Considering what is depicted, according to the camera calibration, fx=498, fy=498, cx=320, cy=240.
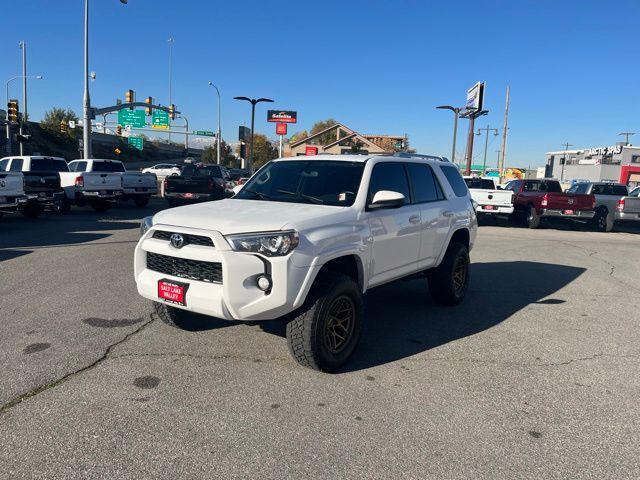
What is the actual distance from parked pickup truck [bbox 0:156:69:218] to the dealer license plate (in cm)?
1178

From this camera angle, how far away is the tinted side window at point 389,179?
496 cm

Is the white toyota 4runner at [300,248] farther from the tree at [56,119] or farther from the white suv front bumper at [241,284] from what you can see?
the tree at [56,119]

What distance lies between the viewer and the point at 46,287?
669 cm

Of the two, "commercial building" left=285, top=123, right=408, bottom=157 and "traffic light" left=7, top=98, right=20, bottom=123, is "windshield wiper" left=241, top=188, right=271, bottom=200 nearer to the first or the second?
"traffic light" left=7, top=98, right=20, bottom=123

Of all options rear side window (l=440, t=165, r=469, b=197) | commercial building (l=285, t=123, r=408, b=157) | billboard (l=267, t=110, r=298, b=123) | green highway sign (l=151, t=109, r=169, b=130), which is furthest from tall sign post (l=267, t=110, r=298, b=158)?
rear side window (l=440, t=165, r=469, b=197)

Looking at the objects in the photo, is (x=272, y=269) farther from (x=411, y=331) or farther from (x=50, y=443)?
(x=411, y=331)

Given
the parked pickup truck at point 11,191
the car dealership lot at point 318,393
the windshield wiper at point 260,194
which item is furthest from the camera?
the parked pickup truck at point 11,191

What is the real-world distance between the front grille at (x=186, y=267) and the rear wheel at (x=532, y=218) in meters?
16.2

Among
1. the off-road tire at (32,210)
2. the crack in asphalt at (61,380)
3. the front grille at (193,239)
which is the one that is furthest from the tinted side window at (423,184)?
the off-road tire at (32,210)

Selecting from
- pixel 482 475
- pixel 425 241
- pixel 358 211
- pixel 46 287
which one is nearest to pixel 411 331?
pixel 425 241

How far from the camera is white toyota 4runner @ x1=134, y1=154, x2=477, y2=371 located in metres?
3.76

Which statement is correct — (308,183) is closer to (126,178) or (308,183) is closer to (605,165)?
(126,178)

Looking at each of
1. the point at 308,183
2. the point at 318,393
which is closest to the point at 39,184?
the point at 308,183

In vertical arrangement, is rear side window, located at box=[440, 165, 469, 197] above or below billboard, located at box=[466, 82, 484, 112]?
below
